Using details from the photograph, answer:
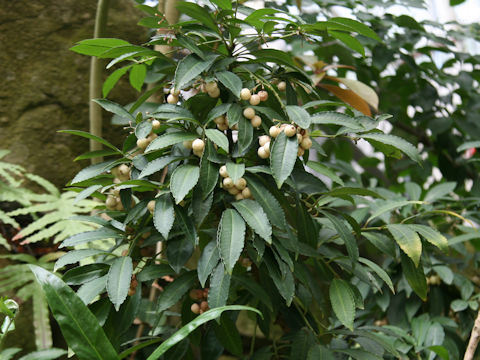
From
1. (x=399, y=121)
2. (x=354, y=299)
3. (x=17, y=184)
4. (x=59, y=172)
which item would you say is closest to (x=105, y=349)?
(x=354, y=299)

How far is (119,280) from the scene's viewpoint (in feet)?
2.44

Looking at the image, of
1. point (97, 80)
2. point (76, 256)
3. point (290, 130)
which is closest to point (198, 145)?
point (290, 130)

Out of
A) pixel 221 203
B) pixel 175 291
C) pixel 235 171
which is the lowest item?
pixel 175 291

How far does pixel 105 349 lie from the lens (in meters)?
0.67

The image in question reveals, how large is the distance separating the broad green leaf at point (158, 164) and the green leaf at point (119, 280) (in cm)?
13

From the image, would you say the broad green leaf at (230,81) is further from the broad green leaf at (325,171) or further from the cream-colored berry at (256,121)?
the broad green leaf at (325,171)

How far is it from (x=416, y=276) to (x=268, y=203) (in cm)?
34

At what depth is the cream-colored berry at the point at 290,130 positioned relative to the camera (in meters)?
0.73

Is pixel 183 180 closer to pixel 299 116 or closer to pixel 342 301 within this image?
pixel 299 116

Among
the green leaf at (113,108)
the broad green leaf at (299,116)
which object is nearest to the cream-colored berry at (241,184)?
the broad green leaf at (299,116)

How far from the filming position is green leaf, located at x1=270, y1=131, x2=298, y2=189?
71cm

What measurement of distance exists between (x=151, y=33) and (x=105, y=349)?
3.49 feet

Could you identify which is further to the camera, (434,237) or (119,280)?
(434,237)

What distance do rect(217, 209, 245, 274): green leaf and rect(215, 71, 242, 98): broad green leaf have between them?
18cm
